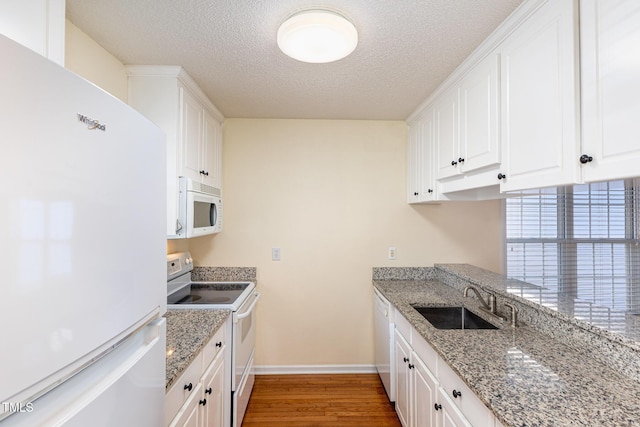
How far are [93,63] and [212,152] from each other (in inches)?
38.0

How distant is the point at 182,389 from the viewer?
1.17m

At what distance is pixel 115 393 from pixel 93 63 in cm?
171

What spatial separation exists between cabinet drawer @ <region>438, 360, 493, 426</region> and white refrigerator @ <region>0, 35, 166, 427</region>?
1048 millimetres

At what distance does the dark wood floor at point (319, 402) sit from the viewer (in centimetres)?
208

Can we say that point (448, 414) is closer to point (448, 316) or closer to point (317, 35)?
point (448, 316)

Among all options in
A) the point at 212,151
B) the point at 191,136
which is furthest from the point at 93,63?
the point at 212,151

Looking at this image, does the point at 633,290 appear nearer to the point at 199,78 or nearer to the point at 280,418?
the point at 280,418

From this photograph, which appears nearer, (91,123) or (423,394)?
(91,123)

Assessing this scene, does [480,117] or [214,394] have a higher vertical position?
[480,117]

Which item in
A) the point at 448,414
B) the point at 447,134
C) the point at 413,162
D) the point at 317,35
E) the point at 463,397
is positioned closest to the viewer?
the point at 463,397

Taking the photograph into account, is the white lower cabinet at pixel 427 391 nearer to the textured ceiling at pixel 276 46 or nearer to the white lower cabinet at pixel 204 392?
the white lower cabinet at pixel 204 392

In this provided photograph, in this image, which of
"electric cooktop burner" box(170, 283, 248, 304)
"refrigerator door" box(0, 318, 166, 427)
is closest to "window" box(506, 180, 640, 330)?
"electric cooktop burner" box(170, 283, 248, 304)

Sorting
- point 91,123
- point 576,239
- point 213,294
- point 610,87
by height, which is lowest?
point 213,294

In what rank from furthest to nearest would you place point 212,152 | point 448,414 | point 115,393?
point 212,152 → point 448,414 → point 115,393
